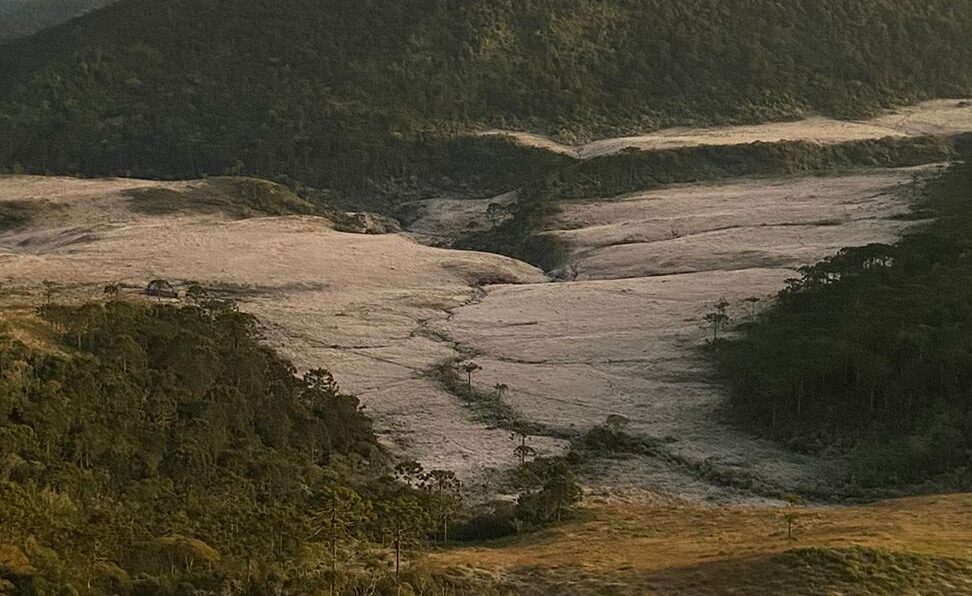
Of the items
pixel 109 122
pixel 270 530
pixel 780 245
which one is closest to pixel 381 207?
pixel 109 122

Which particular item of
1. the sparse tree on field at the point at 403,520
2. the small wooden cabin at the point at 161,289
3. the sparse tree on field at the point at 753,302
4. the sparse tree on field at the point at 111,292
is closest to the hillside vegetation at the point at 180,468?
the sparse tree on field at the point at 403,520

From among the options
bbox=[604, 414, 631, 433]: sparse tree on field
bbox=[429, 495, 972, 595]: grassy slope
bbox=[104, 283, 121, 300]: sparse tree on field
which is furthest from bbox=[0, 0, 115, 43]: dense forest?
bbox=[429, 495, 972, 595]: grassy slope

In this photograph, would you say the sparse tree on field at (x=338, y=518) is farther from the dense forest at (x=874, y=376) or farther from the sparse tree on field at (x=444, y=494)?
the dense forest at (x=874, y=376)

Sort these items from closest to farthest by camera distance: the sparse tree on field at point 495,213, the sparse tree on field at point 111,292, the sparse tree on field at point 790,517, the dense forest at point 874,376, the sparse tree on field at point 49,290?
the sparse tree on field at point 790,517, the dense forest at point 874,376, the sparse tree on field at point 49,290, the sparse tree on field at point 111,292, the sparse tree on field at point 495,213

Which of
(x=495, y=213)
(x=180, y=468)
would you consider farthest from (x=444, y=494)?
(x=495, y=213)

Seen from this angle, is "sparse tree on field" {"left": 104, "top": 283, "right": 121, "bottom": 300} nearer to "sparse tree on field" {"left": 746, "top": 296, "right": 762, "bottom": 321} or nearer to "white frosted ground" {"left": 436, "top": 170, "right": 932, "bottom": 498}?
"white frosted ground" {"left": 436, "top": 170, "right": 932, "bottom": 498}

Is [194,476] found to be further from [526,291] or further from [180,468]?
[526,291]
